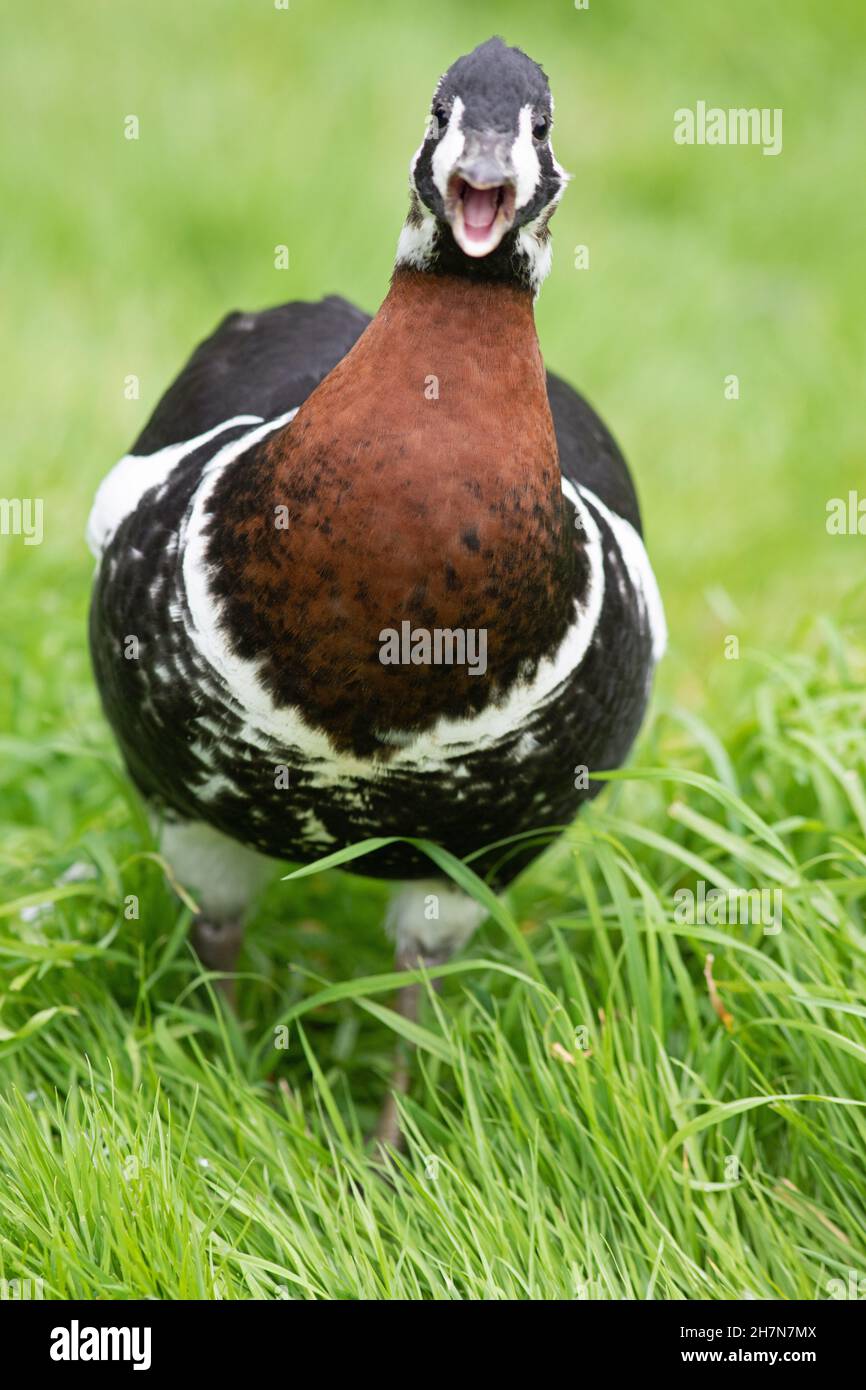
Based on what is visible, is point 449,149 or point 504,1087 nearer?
point 449,149

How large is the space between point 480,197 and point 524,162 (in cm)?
7

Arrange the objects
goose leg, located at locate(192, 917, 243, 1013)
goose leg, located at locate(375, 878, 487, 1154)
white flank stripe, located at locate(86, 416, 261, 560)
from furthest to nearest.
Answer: goose leg, located at locate(192, 917, 243, 1013)
goose leg, located at locate(375, 878, 487, 1154)
white flank stripe, located at locate(86, 416, 261, 560)

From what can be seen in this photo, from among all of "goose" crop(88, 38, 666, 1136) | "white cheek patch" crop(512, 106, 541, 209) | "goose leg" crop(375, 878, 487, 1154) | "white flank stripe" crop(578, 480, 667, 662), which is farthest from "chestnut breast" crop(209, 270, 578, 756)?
"goose leg" crop(375, 878, 487, 1154)

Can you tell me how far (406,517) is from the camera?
204 centimetres

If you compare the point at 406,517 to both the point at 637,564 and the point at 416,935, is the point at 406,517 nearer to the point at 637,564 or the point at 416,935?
the point at 637,564

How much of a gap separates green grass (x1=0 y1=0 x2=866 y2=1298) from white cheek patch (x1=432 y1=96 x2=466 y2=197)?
102cm

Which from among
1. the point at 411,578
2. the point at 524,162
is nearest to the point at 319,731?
the point at 411,578

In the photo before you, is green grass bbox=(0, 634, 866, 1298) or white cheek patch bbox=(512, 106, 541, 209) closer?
white cheek patch bbox=(512, 106, 541, 209)

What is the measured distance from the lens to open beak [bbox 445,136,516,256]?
1.90 meters

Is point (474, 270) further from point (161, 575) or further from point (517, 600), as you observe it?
point (161, 575)

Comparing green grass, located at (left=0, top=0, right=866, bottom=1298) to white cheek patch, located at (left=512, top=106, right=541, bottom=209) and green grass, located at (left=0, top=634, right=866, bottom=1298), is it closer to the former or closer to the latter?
green grass, located at (left=0, top=634, right=866, bottom=1298)

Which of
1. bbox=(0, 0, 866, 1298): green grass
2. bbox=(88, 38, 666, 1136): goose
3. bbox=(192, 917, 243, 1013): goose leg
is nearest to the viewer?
bbox=(88, 38, 666, 1136): goose

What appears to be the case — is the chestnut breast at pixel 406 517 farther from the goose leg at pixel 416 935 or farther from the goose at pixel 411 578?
the goose leg at pixel 416 935

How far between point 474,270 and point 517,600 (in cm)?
45
